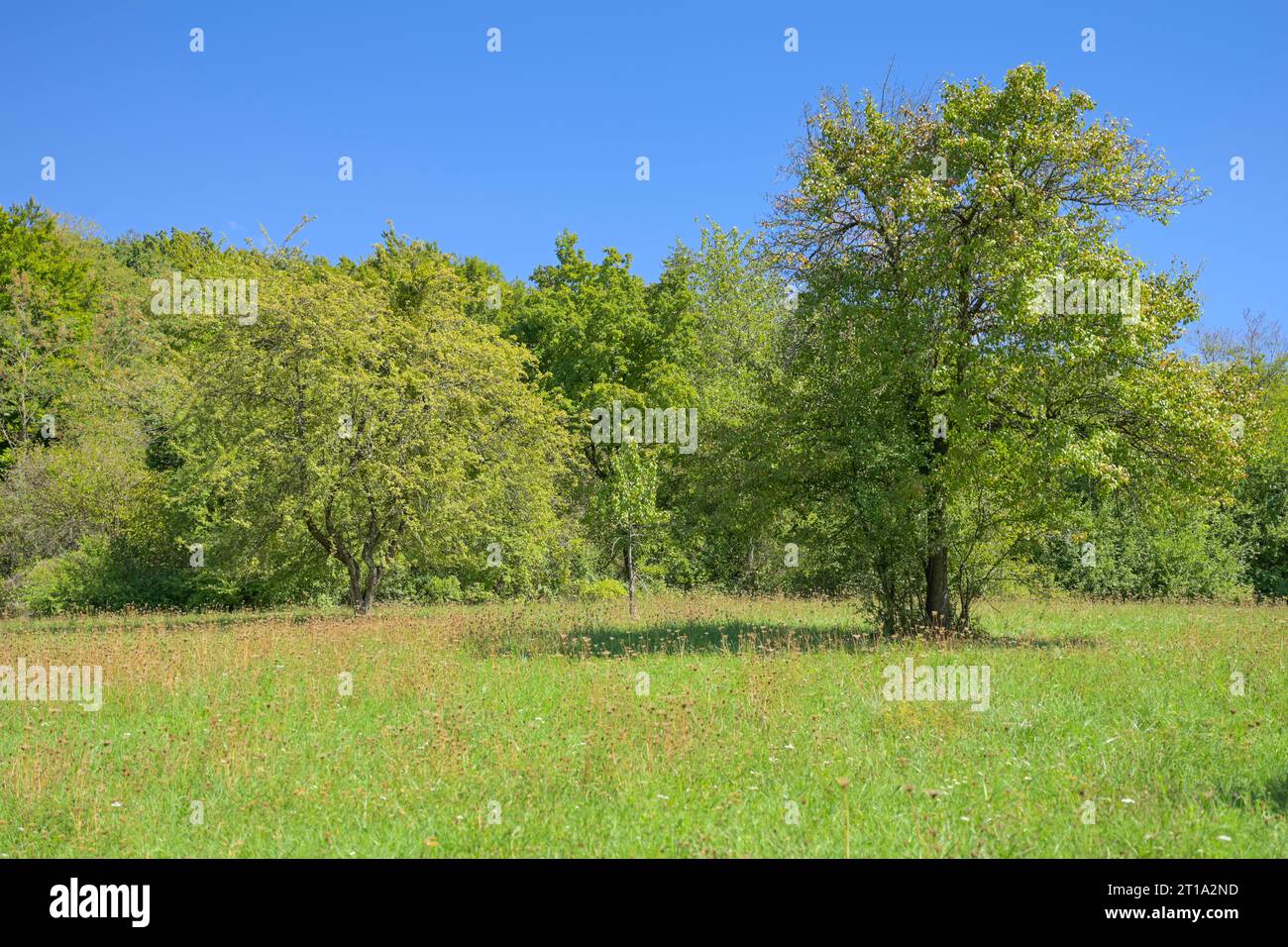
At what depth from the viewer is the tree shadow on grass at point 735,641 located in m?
14.8

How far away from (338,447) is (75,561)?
16.6 meters

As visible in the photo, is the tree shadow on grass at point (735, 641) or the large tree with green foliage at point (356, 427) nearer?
the tree shadow on grass at point (735, 641)

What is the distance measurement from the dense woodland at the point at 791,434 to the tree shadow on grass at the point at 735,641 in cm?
125

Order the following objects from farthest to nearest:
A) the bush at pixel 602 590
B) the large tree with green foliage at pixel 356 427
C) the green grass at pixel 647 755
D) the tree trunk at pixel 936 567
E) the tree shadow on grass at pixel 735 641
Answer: the bush at pixel 602 590, the large tree with green foliage at pixel 356 427, the tree trunk at pixel 936 567, the tree shadow on grass at pixel 735 641, the green grass at pixel 647 755

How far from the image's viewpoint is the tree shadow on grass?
14.8 metres

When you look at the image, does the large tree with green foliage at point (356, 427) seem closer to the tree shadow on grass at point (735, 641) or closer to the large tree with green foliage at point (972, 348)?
the tree shadow on grass at point (735, 641)

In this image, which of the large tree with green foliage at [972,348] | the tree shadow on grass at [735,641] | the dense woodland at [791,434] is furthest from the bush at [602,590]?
the large tree with green foliage at [972,348]

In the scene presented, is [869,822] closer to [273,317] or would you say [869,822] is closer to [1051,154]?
[1051,154]

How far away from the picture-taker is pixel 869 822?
22.9 ft

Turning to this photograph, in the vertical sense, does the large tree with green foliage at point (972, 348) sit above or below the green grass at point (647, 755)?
above

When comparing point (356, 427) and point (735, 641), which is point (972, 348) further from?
point (356, 427)

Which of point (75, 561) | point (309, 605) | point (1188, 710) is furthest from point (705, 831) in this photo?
point (75, 561)

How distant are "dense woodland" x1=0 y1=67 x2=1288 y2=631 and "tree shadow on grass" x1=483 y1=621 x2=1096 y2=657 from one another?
1.25 m

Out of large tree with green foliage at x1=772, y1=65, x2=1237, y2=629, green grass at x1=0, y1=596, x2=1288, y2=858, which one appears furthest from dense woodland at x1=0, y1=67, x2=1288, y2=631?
green grass at x1=0, y1=596, x2=1288, y2=858
